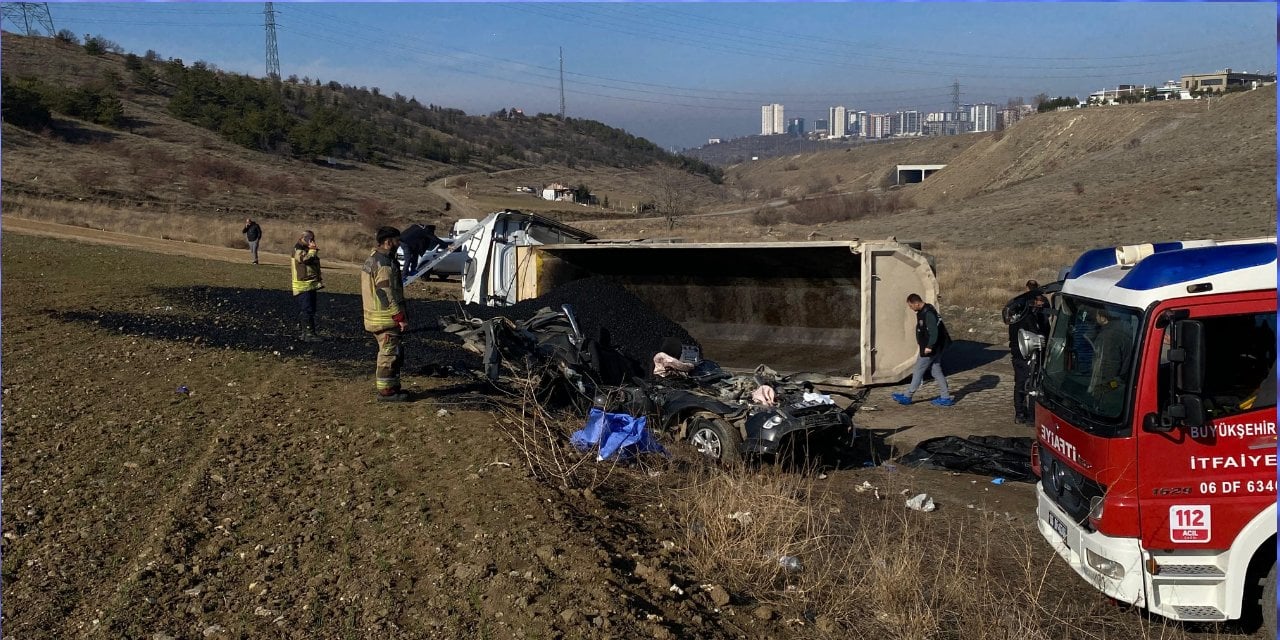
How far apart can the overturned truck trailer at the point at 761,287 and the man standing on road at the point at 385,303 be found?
4.61 meters

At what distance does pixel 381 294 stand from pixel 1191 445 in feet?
21.0

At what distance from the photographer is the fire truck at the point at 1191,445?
4.82 m

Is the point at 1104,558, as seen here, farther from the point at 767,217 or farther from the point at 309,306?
the point at 767,217

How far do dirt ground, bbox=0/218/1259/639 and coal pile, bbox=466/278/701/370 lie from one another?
2.45 metres

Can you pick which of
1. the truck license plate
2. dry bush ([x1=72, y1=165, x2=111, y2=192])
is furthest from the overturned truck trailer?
dry bush ([x1=72, y1=165, x2=111, y2=192])

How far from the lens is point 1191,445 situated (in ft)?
16.2

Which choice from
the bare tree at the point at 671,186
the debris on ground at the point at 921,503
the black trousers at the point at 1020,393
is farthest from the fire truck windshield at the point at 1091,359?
the bare tree at the point at 671,186

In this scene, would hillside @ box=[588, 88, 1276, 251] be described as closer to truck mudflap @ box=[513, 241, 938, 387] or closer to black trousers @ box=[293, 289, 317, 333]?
truck mudflap @ box=[513, 241, 938, 387]

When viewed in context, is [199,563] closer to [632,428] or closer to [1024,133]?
[632,428]

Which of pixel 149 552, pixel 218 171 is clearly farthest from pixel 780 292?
pixel 218 171

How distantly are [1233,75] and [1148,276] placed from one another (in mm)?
103839

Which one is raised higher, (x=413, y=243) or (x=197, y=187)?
(x=197, y=187)

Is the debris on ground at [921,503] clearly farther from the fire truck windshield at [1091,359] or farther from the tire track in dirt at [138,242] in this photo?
the tire track in dirt at [138,242]

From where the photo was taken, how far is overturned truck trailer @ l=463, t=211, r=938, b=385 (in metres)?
11.8
